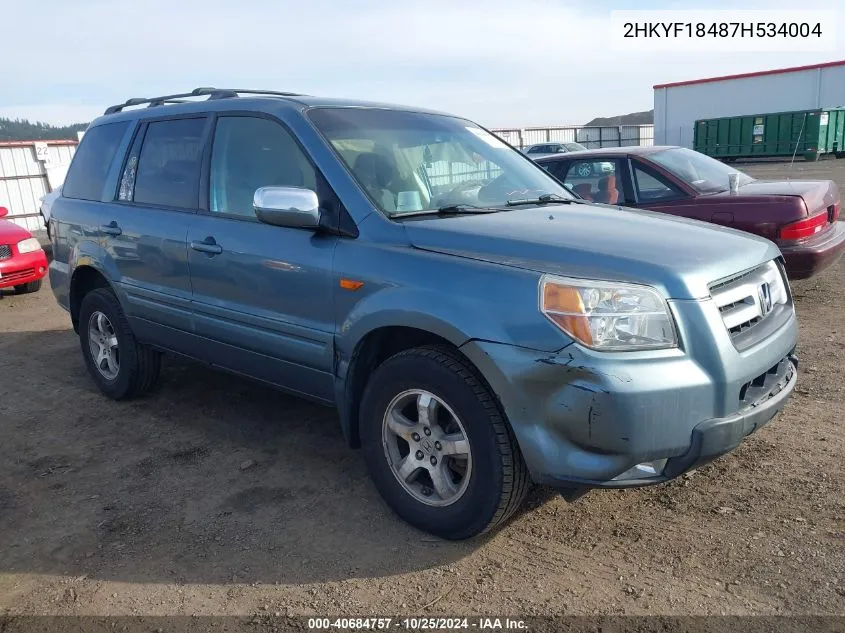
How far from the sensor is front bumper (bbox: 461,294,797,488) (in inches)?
97.6

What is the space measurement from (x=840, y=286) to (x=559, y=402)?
19.7ft

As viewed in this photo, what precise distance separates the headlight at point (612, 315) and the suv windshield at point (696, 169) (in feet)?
14.5

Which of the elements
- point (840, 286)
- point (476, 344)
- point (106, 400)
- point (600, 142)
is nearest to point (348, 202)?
point (476, 344)

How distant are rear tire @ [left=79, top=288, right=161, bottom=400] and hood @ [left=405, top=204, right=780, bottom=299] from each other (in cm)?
254

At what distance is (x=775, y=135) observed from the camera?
101 feet

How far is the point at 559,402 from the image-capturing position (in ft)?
8.38

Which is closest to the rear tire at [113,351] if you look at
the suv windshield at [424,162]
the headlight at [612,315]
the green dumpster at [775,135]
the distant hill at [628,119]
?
the suv windshield at [424,162]

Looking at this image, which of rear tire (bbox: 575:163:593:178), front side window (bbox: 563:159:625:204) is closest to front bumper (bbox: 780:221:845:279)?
front side window (bbox: 563:159:625:204)

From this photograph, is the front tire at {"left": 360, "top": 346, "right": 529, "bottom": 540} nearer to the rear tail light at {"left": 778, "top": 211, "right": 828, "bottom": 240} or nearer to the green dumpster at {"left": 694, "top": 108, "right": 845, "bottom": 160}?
the rear tail light at {"left": 778, "top": 211, "right": 828, "bottom": 240}

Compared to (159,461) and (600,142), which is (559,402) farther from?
(600,142)

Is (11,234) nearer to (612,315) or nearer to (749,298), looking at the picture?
(612,315)

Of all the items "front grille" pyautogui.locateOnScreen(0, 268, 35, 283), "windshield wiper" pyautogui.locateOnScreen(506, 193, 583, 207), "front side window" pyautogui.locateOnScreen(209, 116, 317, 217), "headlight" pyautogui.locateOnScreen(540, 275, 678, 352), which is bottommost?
"front grille" pyautogui.locateOnScreen(0, 268, 35, 283)

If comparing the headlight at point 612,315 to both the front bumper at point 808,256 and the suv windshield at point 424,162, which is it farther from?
the front bumper at point 808,256

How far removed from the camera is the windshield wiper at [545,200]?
3720 millimetres
